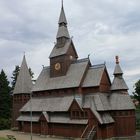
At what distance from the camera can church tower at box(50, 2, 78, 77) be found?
57.6 m

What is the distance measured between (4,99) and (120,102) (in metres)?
41.2

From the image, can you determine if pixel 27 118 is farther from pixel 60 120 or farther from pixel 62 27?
pixel 62 27

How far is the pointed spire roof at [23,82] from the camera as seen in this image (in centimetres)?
6556

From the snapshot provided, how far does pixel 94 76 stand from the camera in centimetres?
5178

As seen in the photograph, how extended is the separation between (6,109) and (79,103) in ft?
121

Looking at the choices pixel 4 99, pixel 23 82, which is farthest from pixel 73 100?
pixel 4 99

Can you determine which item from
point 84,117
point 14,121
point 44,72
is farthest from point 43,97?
point 84,117

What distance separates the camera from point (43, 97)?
2355 inches

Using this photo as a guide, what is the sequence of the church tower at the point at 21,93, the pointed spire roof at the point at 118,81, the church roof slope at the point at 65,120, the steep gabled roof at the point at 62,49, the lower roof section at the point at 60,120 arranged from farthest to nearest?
the church tower at the point at 21,93
the steep gabled roof at the point at 62,49
the pointed spire roof at the point at 118,81
the lower roof section at the point at 60,120
the church roof slope at the point at 65,120

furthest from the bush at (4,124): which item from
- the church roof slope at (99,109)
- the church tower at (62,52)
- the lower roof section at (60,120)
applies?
the church roof slope at (99,109)

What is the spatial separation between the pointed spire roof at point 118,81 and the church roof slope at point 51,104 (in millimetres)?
7987

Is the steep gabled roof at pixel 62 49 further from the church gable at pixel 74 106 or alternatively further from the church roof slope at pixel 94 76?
the church gable at pixel 74 106

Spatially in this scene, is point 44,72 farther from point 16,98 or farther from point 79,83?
point 79,83

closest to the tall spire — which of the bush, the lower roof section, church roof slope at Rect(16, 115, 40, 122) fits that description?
church roof slope at Rect(16, 115, 40, 122)
